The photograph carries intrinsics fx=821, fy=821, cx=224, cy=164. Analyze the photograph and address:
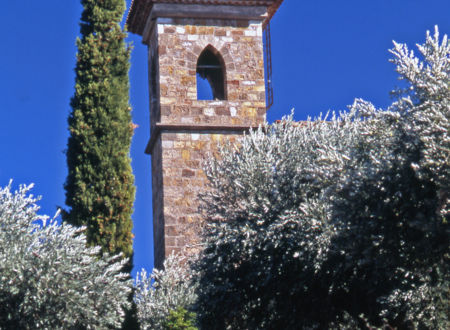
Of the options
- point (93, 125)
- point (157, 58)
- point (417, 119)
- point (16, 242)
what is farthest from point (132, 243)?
point (417, 119)

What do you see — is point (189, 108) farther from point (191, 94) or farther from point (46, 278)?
point (46, 278)

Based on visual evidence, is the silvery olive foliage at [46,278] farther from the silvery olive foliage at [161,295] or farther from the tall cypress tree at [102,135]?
the tall cypress tree at [102,135]

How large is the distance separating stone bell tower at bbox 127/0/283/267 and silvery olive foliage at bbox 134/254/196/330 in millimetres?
1423

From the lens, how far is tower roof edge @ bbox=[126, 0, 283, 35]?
2262 centimetres

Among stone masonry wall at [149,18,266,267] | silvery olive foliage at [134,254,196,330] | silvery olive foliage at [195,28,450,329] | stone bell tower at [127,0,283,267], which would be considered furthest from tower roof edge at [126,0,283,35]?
silvery olive foliage at [134,254,196,330]

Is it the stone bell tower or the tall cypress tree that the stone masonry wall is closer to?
the stone bell tower

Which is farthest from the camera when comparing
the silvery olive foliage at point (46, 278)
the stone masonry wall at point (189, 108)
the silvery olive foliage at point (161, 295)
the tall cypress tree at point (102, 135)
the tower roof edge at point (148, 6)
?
the tower roof edge at point (148, 6)

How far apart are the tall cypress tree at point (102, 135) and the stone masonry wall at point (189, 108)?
963mm

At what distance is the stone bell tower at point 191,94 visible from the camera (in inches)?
843

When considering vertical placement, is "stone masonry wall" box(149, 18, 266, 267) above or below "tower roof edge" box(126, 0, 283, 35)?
below

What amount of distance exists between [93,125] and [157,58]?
8.74ft

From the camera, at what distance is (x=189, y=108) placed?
22062 millimetres

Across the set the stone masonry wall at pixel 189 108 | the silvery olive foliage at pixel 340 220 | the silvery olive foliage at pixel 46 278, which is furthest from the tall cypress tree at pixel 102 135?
the silvery olive foliage at pixel 46 278

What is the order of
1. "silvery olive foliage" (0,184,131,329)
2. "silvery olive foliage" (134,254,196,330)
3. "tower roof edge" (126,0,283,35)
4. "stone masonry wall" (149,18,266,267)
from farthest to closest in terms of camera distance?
"tower roof edge" (126,0,283,35), "stone masonry wall" (149,18,266,267), "silvery olive foliage" (134,254,196,330), "silvery olive foliage" (0,184,131,329)
